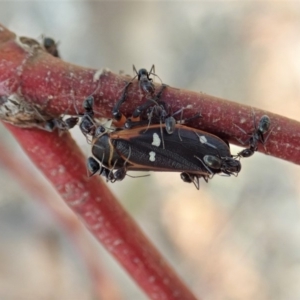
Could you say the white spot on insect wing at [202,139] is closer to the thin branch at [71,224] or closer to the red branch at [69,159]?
the red branch at [69,159]

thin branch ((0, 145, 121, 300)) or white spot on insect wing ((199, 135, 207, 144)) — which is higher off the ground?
thin branch ((0, 145, 121, 300))

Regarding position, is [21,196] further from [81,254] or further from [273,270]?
[273,270]

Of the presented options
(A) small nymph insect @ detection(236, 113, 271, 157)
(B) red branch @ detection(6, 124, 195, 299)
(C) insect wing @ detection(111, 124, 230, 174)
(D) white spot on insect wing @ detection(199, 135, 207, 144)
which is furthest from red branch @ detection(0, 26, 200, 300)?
(A) small nymph insect @ detection(236, 113, 271, 157)

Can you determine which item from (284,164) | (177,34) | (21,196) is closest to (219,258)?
(284,164)

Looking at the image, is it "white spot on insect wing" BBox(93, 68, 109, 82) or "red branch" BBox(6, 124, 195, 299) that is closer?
"white spot on insect wing" BBox(93, 68, 109, 82)

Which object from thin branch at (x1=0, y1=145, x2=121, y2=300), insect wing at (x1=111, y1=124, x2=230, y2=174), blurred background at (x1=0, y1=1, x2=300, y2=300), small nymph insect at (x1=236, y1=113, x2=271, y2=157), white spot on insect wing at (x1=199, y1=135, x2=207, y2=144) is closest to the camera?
small nymph insect at (x1=236, y1=113, x2=271, y2=157)

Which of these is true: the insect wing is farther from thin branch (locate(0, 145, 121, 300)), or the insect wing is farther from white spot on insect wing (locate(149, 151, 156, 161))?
thin branch (locate(0, 145, 121, 300))

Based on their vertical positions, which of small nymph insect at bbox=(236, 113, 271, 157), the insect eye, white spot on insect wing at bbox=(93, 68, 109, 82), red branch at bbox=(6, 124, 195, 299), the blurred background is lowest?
red branch at bbox=(6, 124, 195, 299)

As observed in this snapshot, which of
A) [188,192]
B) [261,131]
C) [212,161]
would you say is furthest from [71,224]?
[261,131]

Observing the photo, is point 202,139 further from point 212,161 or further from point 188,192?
point 188,192
